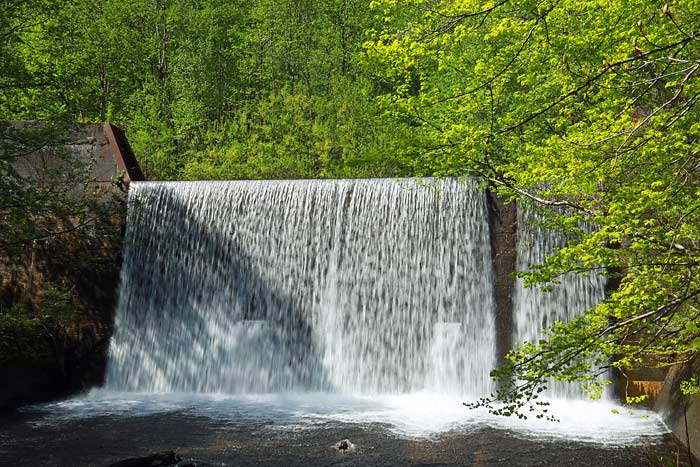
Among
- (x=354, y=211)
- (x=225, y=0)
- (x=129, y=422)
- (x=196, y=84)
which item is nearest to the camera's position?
(x=129, y=422)

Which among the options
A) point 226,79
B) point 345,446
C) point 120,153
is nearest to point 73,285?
point 120,153

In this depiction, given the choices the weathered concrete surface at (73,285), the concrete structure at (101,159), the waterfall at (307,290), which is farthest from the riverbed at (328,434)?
the concrete structure at (101,159)

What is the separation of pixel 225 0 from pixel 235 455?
2631 cm

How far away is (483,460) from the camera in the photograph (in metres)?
7.90

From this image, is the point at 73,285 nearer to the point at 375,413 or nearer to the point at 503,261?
the point at 375,413

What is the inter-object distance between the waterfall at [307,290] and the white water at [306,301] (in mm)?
22

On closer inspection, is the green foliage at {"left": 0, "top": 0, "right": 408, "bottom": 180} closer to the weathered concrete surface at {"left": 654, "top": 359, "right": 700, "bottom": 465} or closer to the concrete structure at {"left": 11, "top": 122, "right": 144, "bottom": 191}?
the concrete structure at {"left": 11, "top": 122, "right": 144, "bottom": 191}

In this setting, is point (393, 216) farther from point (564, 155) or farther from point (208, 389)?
point (564, 155)

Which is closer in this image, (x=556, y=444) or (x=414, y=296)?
(x=556, y=444)

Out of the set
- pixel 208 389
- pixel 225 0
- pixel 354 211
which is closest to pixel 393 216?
pixel 354 211

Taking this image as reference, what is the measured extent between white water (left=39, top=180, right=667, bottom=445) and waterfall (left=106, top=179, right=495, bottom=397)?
22 millimetres

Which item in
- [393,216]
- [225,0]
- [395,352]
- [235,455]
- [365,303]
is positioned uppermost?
[225,0]

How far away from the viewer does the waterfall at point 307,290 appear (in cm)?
1248

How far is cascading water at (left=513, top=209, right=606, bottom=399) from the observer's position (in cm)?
1202
